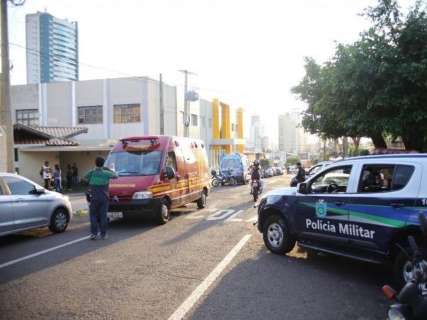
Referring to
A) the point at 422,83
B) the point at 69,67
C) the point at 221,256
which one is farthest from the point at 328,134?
the point at 221,256

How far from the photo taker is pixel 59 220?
10.7 meters

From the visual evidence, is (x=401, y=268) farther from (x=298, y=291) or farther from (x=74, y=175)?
(x=74, y=175)

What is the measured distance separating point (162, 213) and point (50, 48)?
11.5m

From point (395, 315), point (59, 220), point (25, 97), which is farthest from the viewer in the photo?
point (25, 97)

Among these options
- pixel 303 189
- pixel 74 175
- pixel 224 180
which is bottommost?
pixel 224 180

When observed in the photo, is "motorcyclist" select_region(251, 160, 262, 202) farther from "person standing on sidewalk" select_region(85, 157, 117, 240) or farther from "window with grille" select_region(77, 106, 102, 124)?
"window with grille" select_region(77, 106, 102, 124)

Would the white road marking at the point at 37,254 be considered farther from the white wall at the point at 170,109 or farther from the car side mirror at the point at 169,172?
the white wall at the point at 170,109

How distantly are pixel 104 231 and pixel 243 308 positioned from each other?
5.29 meters

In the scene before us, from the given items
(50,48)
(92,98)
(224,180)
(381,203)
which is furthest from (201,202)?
(92,98)

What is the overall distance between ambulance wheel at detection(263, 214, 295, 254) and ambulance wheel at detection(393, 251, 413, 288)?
2240mm

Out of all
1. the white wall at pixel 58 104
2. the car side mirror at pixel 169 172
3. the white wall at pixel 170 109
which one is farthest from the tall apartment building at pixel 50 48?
the white wall at pixel 170 109

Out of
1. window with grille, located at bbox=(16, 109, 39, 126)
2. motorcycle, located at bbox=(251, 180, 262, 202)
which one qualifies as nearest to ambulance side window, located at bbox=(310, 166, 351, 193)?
motorcycle, located at bbox=(251, 180, 262, 202)

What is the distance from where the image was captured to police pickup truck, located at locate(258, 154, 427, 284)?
566 centimetres

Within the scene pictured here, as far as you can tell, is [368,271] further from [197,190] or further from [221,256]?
[197,190]
